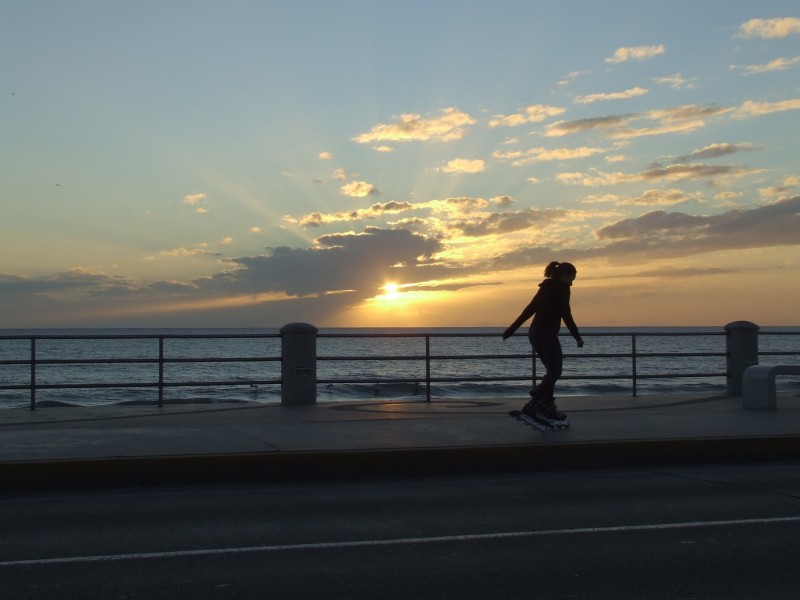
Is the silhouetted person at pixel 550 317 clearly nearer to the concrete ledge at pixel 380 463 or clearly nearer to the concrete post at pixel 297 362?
the concrete ledge at pixel 380 463

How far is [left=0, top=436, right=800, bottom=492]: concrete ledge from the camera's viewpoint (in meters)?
9.19

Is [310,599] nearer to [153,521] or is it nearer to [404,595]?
[404,595]

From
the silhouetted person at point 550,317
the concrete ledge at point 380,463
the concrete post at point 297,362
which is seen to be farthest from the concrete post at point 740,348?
the concrete post at point 297,362

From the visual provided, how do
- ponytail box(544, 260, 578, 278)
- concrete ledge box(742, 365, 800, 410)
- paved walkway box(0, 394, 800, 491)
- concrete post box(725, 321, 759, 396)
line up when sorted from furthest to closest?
concrete post box(725, 321, 759, 396) < concrete ledge box(742, 365, 800, 410) < ponytail box(544, 260, 578, 278) < paved walkway box(0, 394, 800, 491)

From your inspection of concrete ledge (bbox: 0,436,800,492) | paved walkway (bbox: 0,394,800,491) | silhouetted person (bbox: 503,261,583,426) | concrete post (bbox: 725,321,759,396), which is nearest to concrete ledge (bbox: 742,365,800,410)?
paved walkway (bbox: 0,394,800,491)

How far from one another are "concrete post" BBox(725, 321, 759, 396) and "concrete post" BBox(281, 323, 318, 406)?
7625 millimetres

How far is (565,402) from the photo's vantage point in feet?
51.8

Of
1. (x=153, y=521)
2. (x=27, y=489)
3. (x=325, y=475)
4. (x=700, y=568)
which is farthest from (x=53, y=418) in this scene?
(x=700, y=568)

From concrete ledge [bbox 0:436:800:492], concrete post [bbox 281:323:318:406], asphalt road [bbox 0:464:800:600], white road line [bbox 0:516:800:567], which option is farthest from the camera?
concrete post [bbox 281:323:318:406]

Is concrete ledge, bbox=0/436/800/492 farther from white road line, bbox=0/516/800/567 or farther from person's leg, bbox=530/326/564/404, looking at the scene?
white road line, bbox=0/516/800/567

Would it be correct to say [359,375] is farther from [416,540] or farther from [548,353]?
[416,540]

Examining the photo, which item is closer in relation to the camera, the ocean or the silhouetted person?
the silhouetted person

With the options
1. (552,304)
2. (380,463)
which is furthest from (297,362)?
(380,463)

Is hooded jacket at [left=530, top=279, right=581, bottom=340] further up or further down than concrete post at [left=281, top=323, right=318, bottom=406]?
further up
